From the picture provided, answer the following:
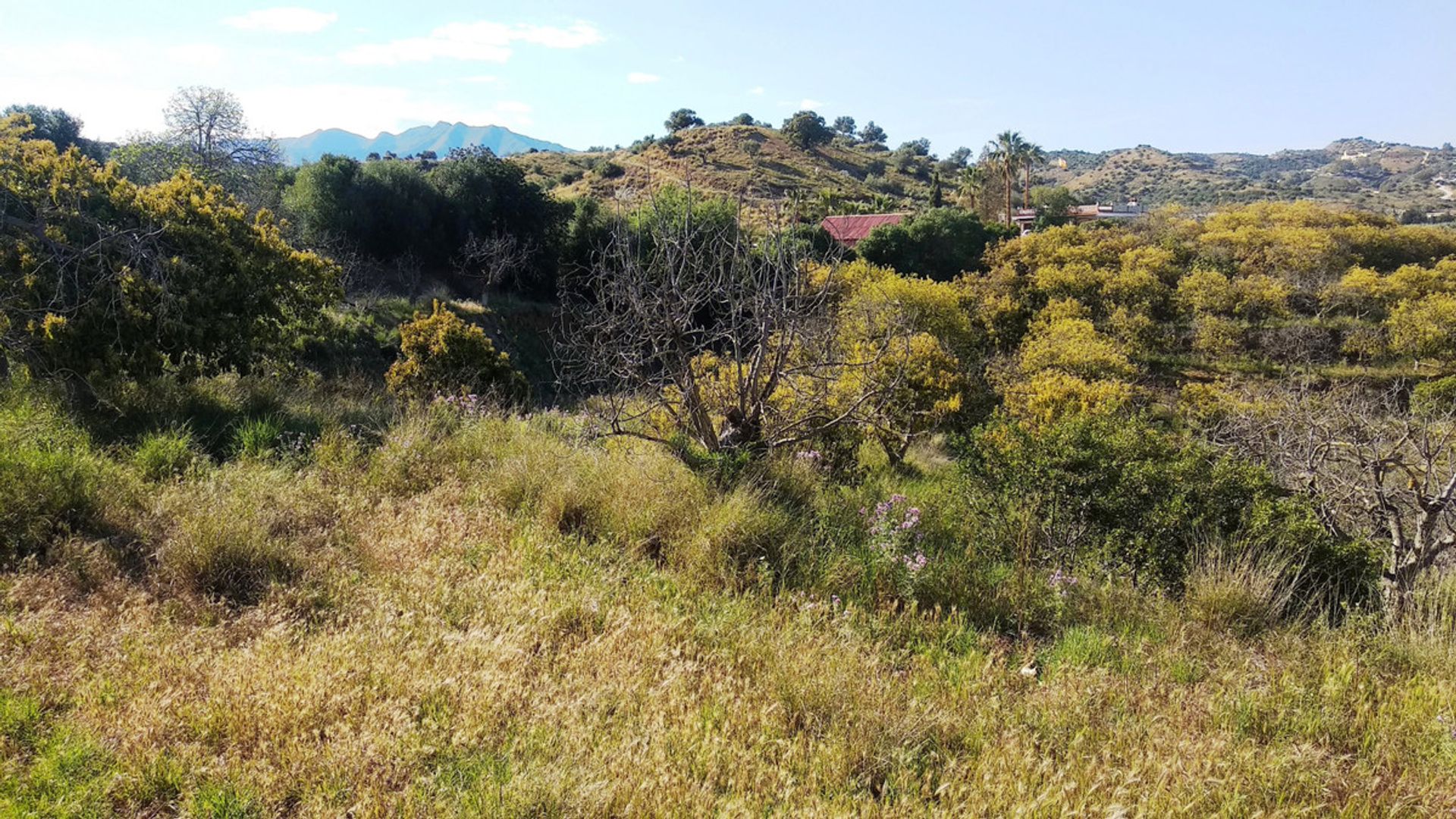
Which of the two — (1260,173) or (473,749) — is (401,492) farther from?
(1260,173)

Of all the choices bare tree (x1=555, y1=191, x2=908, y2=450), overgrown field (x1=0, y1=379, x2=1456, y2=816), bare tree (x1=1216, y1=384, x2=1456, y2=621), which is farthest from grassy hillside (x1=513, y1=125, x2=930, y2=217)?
overgrown field (x1=0, y1=379, x2=1456, y2=816)

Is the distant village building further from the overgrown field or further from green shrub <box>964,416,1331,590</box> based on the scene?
the overgrown field

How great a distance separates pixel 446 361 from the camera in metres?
12.1

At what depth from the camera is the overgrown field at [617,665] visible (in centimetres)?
220

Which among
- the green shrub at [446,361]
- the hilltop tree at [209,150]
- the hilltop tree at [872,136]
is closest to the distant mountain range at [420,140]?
the hilltop tree at [872,136]

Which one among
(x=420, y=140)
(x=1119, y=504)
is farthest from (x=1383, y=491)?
(x=420, y=140)

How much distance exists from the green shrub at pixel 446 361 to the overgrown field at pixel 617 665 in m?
7.22

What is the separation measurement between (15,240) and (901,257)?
28428 mm

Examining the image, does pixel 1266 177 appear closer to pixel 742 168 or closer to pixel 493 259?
pixel 742 168

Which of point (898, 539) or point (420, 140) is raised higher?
point (420, 140)

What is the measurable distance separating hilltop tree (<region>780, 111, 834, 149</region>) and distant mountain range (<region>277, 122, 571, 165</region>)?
65563mm

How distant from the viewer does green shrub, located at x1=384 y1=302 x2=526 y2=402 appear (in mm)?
11859

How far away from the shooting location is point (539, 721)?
2.44 m

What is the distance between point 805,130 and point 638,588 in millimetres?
71386
